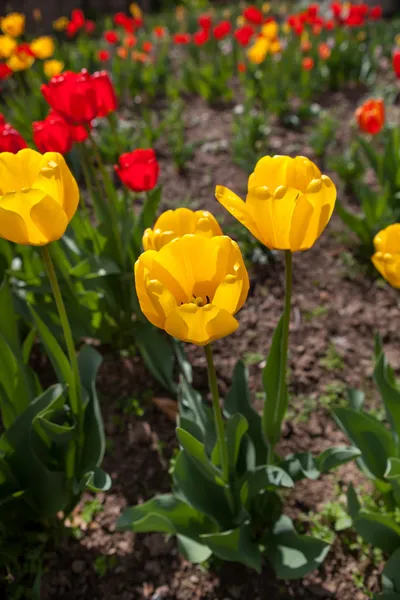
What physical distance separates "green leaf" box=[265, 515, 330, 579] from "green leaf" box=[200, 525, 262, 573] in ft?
0.24

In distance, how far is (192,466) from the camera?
1.57 metres

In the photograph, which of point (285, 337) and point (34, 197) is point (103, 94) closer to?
point (34, 197)

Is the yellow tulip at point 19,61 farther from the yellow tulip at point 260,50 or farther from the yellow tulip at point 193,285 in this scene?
the yellow tulip at point 193,285

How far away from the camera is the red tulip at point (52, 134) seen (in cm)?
179

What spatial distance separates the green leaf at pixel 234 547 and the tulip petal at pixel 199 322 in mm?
656

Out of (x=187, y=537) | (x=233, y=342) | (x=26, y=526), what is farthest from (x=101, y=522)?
(x=233, y=342)

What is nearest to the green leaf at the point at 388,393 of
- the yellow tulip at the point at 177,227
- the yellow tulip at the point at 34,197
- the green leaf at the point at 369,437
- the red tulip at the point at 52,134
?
the green leaf at the point at 369,437

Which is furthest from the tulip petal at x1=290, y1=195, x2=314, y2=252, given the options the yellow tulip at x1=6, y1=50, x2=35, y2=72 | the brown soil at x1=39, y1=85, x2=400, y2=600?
the yellow tulip at x1=6, y1=50, x2=35, y2=72

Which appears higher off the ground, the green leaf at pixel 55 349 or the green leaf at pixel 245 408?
the green leaf at pixel 55 349

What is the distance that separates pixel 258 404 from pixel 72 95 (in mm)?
1338

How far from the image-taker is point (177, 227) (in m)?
1.20

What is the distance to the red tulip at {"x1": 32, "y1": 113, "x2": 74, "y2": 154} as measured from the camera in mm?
1790

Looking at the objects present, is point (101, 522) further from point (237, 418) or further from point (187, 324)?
point (187, 324)

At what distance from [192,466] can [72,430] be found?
1.19ft
